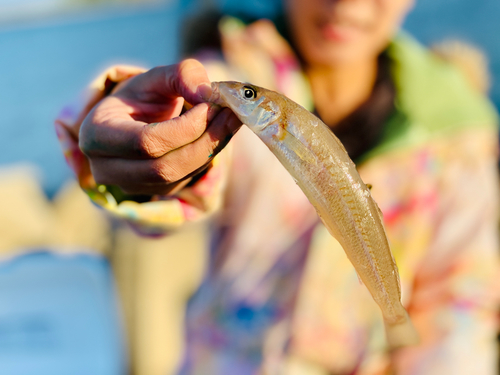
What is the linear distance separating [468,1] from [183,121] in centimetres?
158

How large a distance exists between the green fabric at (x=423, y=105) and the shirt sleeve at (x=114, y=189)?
0.64 meters

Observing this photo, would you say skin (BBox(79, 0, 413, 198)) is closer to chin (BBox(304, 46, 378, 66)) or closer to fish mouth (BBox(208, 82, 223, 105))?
fish mouth (BBox(208, 82, 223, 105))

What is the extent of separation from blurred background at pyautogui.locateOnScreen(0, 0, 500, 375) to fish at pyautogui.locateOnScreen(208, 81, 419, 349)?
0.96 meters

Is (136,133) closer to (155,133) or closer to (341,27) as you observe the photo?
(155,133)

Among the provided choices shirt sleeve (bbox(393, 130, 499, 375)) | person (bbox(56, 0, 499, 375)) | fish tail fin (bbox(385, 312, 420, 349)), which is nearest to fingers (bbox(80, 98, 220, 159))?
fish tail fin (bbox(385, 312, 420, 349))

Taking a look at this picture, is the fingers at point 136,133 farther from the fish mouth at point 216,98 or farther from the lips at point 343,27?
the lips at point 343,27

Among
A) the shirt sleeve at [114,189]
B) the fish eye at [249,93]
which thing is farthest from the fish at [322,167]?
the shirt sleeve at [114,189]

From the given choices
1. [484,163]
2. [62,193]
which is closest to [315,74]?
[484,163]

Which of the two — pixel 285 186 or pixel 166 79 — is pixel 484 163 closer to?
pixel 285 186

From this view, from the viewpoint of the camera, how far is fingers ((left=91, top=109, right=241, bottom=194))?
396 millimetres

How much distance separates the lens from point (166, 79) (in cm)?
42

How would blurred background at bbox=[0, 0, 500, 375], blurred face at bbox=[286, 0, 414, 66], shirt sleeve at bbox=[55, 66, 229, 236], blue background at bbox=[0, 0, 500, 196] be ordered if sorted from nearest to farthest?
1. shirt sleeve at bbox=[55, 66, 229, 236]
2. blurred face at bbox=[286, 0, 414, 66]
3. blurred background at bbox=[0, 0, 500, 375]
4. blue background at bbox=[0, 0, 500, 196]

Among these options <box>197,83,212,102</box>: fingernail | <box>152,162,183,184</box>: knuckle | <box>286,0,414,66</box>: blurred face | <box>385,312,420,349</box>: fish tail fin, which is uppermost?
<box>197,83,212,102</box>: fingernail

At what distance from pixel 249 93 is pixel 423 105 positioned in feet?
2.79
